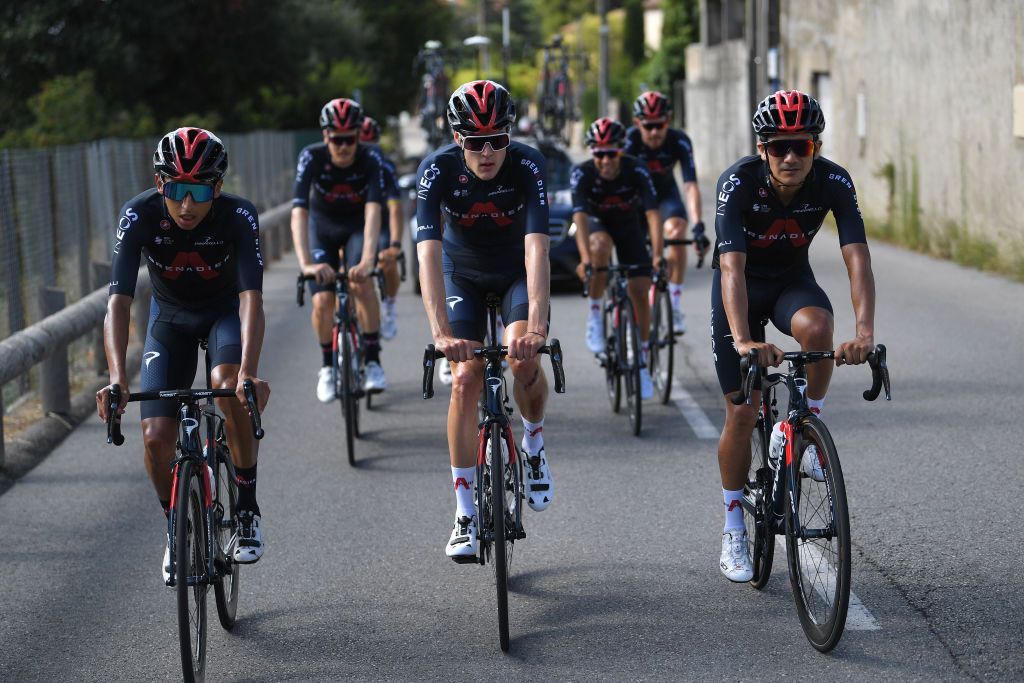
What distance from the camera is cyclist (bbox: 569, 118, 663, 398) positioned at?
1048 centimetres

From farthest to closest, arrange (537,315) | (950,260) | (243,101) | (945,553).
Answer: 1. (243,101)
2. (950,260)
3. (945,553)
4. (537,315)

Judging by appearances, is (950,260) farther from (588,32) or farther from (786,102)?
(588,32)

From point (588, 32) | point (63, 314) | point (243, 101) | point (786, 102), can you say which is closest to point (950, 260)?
point (63, 314)

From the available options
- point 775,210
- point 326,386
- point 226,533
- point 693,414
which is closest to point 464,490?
point 226,533

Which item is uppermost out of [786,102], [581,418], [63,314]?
[786,102]

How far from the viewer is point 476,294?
6730mm

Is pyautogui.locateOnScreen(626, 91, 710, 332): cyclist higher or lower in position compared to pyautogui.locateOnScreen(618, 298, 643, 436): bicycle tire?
higher

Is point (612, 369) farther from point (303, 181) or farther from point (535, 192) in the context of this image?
point (535, 192)

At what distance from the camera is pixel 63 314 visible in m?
10.3

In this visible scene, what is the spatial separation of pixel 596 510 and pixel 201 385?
16.0 ft

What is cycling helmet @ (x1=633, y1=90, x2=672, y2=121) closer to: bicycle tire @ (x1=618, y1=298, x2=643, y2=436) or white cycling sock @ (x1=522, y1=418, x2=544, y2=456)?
bicycle tire @ (x1=618, y1=298, x2=643, y2=436)

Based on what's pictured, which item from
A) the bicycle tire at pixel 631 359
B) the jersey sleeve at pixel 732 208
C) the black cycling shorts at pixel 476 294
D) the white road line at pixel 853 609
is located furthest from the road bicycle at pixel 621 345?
the white road line at pixel 853 609

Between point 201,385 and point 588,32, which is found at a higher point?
point 588,32

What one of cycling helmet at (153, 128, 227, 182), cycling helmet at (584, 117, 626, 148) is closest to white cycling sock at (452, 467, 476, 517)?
cycling helmet at (153, 128, 227, 182)
